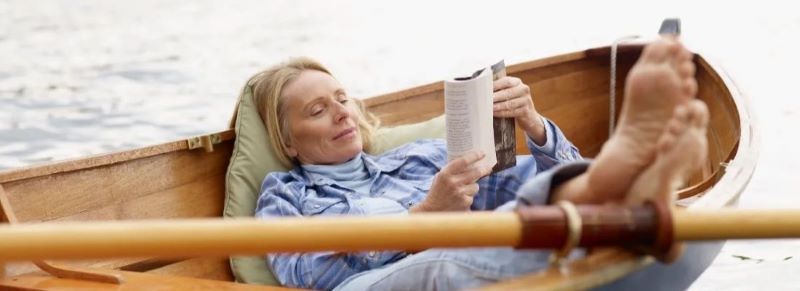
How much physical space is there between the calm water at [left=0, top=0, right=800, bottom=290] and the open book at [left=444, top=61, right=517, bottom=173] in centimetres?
312

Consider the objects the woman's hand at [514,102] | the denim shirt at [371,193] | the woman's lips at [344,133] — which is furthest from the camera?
the woman's lips at [344,133]

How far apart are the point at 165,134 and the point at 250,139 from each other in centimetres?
384

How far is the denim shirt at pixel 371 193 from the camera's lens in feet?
6.95

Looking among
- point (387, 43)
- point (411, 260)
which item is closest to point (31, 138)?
point (387, 43)

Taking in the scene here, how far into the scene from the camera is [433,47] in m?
8.11

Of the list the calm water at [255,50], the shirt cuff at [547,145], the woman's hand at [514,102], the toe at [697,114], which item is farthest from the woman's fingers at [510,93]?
the calm water at [255,50]

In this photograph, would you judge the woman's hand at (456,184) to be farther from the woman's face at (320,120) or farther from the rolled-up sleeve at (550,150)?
the woman's face at (320,120)

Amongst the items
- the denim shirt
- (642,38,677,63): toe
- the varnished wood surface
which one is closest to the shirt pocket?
the denim shirt

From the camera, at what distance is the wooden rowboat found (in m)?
2.01

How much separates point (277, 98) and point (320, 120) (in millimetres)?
128

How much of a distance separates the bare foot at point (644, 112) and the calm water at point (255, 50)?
364 cm

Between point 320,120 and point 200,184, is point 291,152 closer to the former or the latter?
point 320,120

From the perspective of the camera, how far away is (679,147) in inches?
56.6

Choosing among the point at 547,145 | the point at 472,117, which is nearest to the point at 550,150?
the point at 547,145
